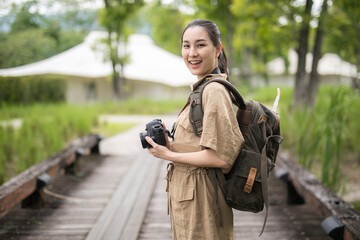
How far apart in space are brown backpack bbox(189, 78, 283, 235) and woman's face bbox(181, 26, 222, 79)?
3.0 inches

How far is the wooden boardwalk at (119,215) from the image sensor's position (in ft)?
9.15

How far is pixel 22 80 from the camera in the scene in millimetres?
7059

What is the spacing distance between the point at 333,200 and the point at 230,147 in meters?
1.70

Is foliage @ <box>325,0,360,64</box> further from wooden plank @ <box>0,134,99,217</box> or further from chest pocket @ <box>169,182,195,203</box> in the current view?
chest pocket @ <box>169,182,195,203</box>

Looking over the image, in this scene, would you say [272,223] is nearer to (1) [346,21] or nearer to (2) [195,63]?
(2) [195,63]

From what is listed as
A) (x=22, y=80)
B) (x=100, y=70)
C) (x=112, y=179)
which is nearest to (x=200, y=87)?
(x=112, y=179)

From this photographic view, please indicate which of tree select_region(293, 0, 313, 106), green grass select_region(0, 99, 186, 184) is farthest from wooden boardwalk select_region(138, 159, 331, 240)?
tree select_region(293, 0, 313, 106)

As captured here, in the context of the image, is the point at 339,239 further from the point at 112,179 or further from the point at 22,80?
the point at 22,80

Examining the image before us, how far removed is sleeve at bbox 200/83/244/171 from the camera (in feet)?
4.27

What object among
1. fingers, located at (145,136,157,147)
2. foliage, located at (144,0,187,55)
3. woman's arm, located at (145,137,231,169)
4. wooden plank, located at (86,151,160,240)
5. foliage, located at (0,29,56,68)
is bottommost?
wooden plank, located at (86,151,160,240)

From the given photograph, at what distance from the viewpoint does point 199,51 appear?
56.6 inches

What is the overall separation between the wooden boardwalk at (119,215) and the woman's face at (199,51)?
1.76 meters

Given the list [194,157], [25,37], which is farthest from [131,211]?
[25,37]

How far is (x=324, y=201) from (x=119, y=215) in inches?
72.8
